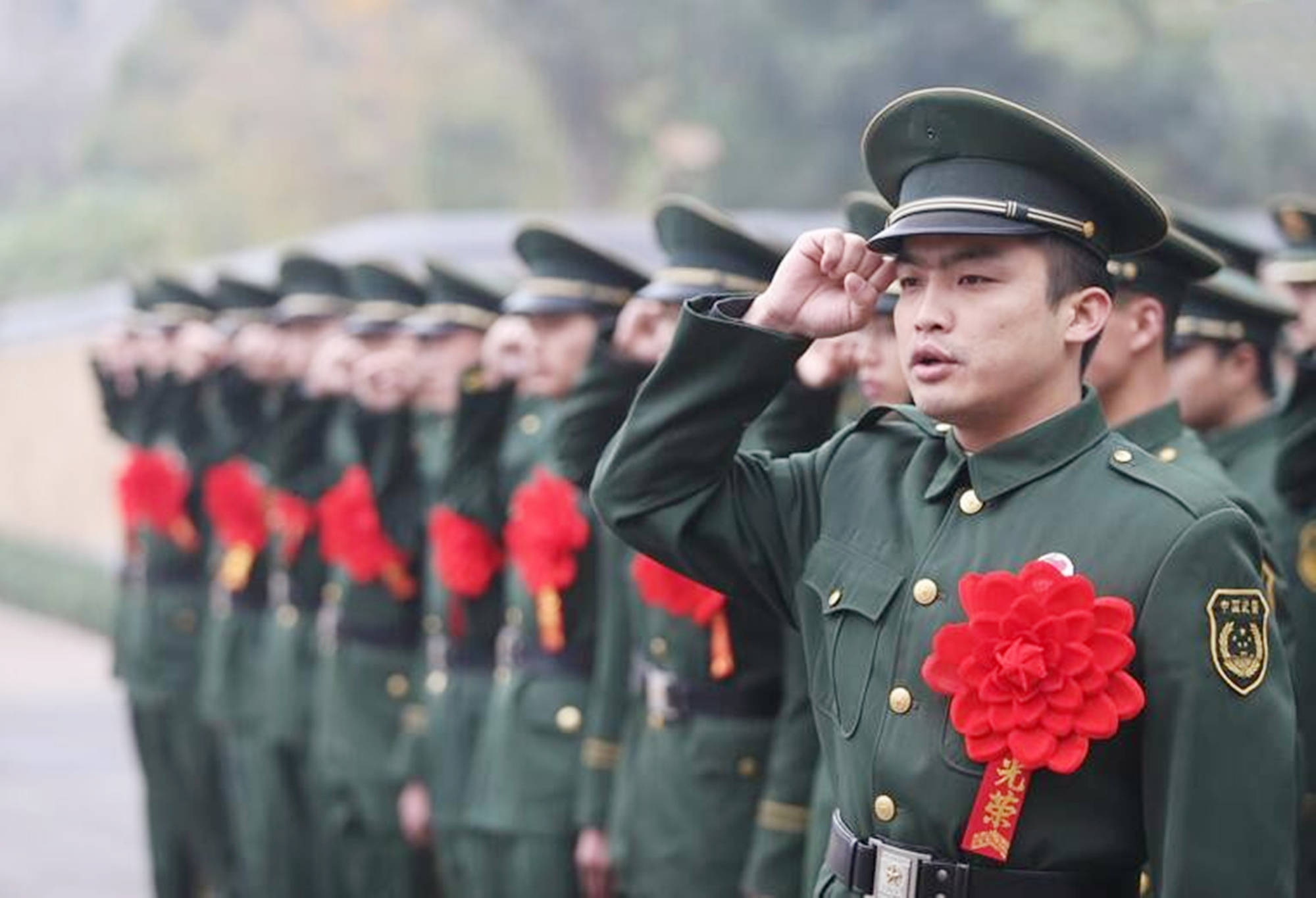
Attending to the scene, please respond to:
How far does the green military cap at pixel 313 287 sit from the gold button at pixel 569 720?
8.07 feet

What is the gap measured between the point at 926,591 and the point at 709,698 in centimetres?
182

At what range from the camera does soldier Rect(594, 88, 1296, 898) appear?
2.91 meters

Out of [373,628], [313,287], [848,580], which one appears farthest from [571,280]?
[848,580]

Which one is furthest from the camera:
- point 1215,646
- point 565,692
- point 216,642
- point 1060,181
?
point 216,642

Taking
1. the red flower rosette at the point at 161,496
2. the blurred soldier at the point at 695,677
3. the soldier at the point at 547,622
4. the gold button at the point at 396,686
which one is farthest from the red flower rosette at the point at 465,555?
the red flower rosette at the point at 161,496

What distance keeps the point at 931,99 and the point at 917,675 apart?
2.34 ft

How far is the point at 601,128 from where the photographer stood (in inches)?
1219

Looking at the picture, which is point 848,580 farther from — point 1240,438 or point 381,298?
point 381,298

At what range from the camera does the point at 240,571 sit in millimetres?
7977

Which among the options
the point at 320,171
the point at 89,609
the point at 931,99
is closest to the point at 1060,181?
the point at 931,99

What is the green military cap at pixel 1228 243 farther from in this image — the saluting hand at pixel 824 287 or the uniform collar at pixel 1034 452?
the uniform collar at pixel 1034 452

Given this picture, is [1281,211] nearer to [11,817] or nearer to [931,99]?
[931,99]

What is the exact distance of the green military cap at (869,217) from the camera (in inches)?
176

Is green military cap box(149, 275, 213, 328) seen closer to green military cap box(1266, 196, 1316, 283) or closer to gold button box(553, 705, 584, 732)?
gold button box(553, 705, 584, 732)
